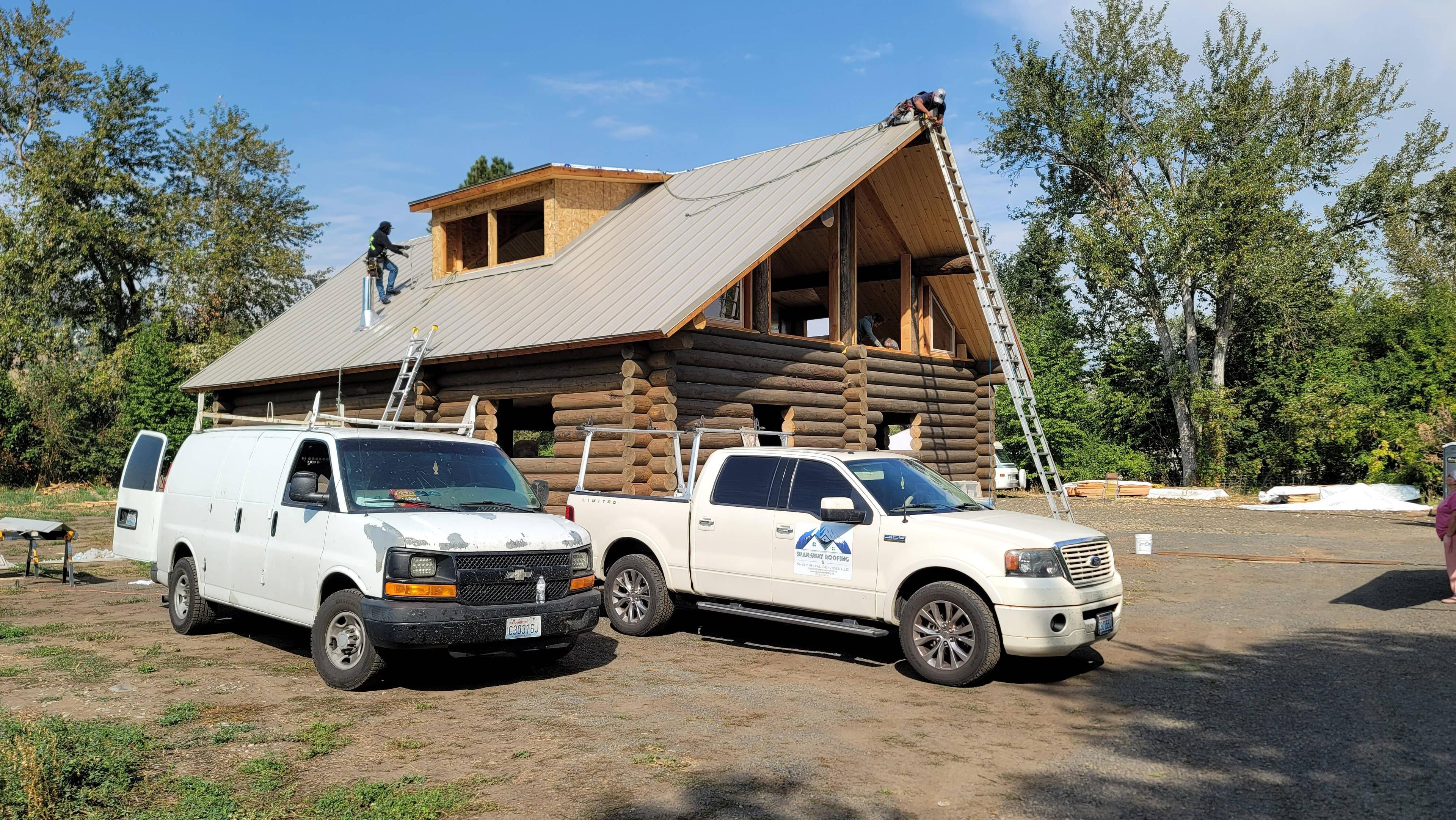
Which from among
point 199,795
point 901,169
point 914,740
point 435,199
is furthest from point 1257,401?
point 199,795

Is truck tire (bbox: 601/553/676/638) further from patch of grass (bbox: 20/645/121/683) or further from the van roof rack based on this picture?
patch of grass (bbox: 20/645/121/683)

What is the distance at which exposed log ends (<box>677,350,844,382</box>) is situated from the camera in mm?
15461

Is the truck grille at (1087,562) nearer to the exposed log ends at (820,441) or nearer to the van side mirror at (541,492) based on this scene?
the van side mirror at (541,492)

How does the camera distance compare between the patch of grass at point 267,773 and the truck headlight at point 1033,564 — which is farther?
the truck headlight at point 1033,564

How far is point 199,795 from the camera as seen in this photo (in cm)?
498

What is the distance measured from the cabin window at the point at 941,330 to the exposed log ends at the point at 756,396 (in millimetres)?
4277

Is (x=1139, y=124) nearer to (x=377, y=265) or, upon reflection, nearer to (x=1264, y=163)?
(x=1264, y=163)

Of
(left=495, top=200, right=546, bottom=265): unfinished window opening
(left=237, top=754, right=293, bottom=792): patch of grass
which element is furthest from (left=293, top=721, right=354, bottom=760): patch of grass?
(left=495, top=200, right=546, bottom=265): unfinished window opening

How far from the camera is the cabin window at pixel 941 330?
848 inches

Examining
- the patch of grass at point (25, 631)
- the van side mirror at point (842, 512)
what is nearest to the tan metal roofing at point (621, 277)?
the van side mirror at point (842, 512)

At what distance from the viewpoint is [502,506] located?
8.50 m

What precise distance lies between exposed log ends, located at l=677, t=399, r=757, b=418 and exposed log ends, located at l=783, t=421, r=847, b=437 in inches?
33.0

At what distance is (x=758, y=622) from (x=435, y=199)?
1339 centimetres

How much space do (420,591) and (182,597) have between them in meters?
4.07
